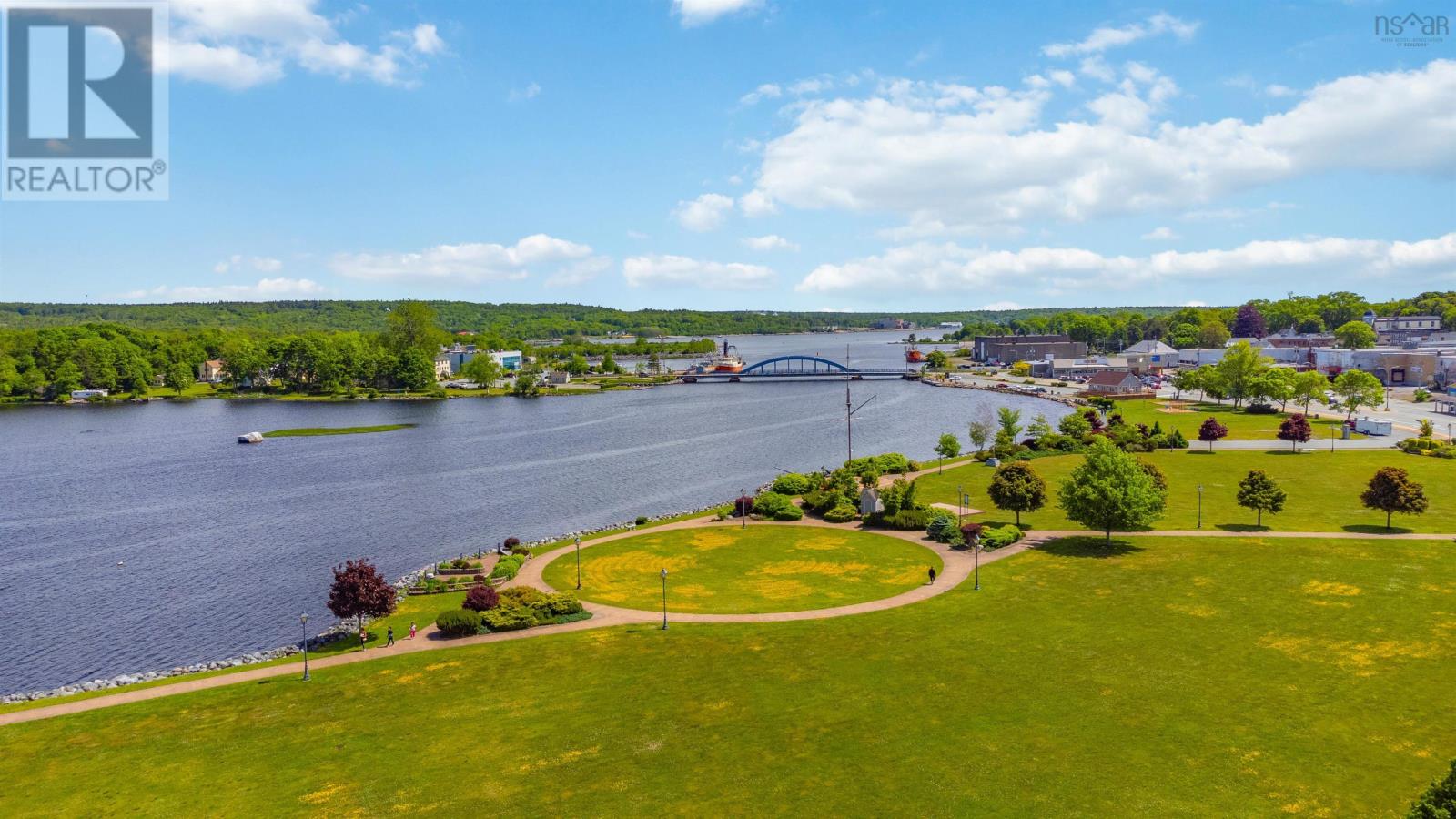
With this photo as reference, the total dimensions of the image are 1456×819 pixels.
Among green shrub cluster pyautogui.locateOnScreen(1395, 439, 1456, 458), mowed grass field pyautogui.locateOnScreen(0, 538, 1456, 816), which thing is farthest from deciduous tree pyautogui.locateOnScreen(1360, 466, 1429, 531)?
green shrub cluster pyautogui.locateOnScreen(1395, 439, 1456, 458)

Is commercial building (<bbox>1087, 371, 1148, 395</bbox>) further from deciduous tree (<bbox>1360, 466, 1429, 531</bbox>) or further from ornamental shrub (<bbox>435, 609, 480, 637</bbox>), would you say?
ornamental shrub (<bbox>435, 609, 480, 637</bbox>)

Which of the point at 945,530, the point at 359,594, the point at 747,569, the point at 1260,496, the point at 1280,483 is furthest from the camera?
the point at 1280,483

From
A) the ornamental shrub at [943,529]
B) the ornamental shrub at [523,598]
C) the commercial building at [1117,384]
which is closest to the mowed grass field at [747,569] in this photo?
the ornamental shrub at [943,529]

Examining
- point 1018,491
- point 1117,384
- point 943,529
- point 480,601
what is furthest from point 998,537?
point 1117,384

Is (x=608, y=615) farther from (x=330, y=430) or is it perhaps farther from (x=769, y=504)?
(x=330, y=430)

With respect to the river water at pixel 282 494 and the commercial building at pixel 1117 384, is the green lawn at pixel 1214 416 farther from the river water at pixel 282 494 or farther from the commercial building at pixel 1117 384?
the river water at pixel 282 494

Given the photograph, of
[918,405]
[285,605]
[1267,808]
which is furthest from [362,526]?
[918,405]

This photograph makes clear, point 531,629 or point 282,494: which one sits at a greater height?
point 531,629

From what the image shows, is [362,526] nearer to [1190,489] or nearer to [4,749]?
[4,749]
